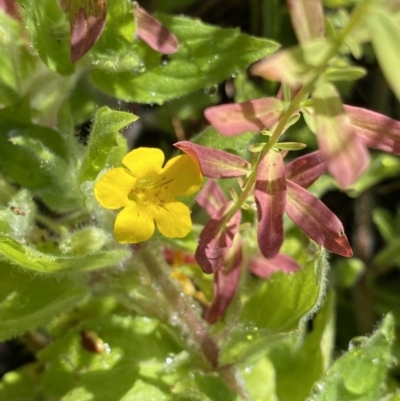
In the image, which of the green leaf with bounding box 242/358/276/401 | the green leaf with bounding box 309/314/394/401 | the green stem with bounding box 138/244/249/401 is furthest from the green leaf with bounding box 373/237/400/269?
the green stem with bounding box 138/244/249/401

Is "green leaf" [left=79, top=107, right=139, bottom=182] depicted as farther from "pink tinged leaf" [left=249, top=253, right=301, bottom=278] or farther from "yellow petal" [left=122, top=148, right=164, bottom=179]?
"pink tinged leaf" [left=249, top=253, right=301, bottom=278]

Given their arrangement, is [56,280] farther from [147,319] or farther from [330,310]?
[330,310]

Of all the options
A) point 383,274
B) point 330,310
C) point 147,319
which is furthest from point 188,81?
point 383,274

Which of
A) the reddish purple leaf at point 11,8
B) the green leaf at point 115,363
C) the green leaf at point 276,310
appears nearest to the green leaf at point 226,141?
the green leaf at point 276,310

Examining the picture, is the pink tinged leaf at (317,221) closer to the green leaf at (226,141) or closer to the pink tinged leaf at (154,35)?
the green leaf at (226,141)

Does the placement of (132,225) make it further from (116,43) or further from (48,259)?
(116,43)
